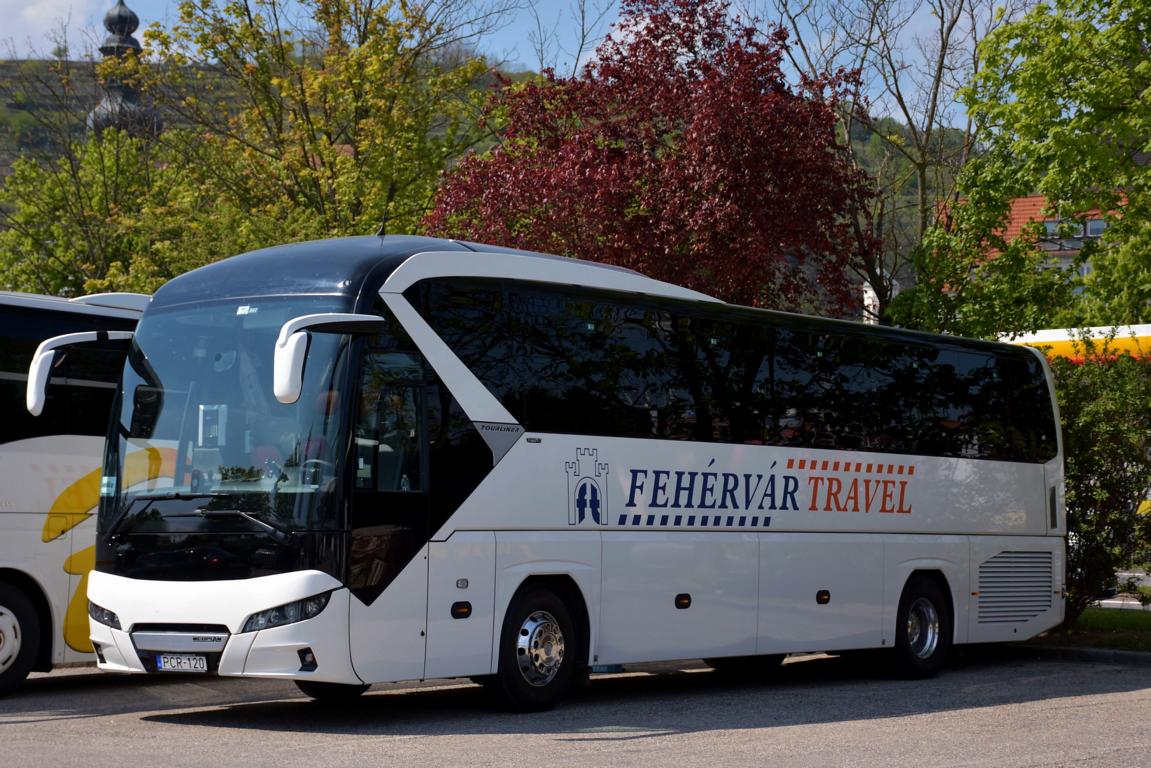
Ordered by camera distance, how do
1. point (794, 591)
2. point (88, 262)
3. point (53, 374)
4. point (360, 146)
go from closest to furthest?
point (53, 374), point (794, 591), point (360, 146), point (88, 262)

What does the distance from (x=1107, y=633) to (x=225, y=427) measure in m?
12.8

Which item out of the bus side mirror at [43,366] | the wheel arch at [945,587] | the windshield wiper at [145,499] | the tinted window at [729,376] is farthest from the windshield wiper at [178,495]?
the wheel arch at [945,587]

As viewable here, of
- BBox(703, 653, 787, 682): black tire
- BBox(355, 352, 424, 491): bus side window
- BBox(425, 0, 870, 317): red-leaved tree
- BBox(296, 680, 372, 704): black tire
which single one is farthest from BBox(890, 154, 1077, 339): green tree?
BBox(355, 352, 424, 491): bus side window

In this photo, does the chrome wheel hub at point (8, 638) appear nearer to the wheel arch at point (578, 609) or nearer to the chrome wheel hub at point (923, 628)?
the wheel arch at point (578, 609)

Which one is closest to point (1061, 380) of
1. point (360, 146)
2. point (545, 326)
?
point (545, 326)

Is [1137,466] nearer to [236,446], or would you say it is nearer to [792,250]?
[792,250]

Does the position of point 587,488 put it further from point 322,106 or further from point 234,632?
point 322,106

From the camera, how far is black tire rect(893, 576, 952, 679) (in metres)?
16.1

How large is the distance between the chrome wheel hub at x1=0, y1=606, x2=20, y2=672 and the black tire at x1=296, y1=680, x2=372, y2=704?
2.45 meters

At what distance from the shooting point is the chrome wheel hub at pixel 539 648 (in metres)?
12.0

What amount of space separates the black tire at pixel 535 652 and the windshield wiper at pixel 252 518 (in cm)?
201

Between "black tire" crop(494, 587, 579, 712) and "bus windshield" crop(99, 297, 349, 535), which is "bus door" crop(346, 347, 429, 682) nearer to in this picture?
"bus windshield" crop(99, 297, 349, 535)

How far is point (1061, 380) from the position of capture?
1961 cm

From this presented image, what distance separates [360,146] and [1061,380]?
14.9 meters
